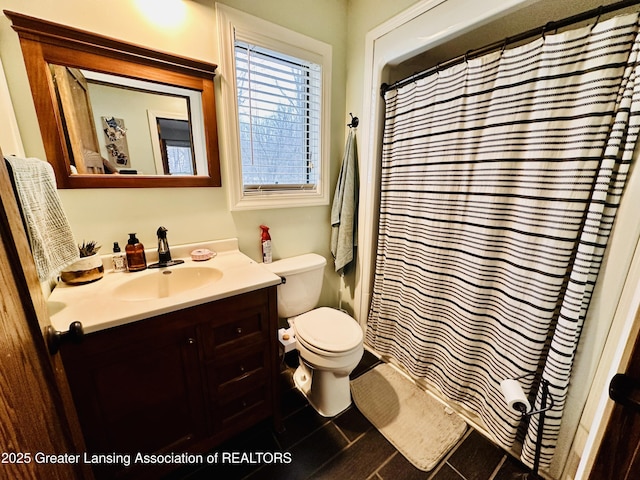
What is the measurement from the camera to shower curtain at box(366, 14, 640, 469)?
858 millimetres

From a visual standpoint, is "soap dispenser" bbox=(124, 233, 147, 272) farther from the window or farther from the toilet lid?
the toilet lid

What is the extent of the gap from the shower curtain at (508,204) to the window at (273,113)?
19.7 inches

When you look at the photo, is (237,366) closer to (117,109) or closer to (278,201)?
(278,201)

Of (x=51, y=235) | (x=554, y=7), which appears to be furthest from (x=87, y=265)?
(x=554, y=7)

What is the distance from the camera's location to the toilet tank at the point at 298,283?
157cm

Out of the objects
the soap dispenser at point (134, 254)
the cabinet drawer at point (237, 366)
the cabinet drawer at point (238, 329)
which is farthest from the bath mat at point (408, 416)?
the soap dispenser at point (134, 254)

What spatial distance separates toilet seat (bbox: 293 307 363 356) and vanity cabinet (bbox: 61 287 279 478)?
0.69 ft

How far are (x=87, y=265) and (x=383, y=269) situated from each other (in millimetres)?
1568

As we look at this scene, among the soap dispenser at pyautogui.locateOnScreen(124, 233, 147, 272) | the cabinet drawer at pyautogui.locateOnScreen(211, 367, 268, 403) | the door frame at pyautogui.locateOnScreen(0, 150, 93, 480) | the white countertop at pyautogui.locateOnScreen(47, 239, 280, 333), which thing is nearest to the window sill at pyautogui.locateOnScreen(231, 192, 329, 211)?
the white countertop at pyautogui.locateOnScreen(47, 239, 280, 333)

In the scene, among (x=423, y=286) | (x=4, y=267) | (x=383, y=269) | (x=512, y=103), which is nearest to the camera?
(x=4, y=267)

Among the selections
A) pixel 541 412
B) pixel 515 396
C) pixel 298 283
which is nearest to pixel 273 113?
pixel 298 283

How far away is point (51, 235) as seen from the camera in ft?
2.69

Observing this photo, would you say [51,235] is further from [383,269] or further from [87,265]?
[383,269]

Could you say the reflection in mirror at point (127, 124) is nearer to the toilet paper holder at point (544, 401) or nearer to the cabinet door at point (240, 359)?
the cabinet door at point (240, 359)
